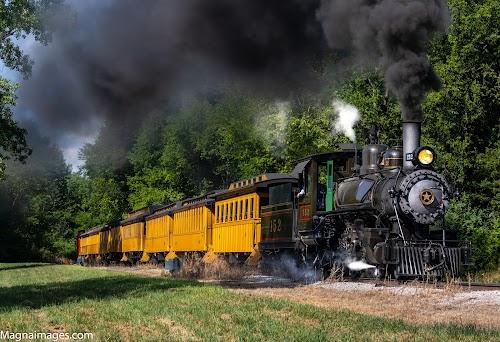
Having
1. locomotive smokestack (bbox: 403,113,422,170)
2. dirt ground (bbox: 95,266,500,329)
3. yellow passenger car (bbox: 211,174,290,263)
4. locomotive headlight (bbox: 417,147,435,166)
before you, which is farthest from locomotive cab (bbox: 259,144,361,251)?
dirt ground (bbox: 95,266,500,329)

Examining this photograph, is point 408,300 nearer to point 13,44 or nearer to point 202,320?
point 202,320

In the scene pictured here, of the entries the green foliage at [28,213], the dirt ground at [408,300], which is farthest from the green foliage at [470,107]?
the green foliage at [28,213]

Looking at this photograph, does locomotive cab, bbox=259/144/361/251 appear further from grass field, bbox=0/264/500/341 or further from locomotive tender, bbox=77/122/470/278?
grass field, bbox=0/264/500/341

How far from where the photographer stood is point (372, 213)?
49.0ft

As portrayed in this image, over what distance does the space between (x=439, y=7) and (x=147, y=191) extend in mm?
40966

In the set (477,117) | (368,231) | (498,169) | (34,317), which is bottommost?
(34,317)

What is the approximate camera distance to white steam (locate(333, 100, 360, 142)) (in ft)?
95.2

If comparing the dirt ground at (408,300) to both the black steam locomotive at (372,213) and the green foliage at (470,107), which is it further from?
the green foliage at (470,107)

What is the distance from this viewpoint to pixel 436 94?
25.9 meters

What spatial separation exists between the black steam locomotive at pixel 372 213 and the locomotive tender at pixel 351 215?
0.02 m

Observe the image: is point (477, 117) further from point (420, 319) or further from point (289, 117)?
point (420, 319)

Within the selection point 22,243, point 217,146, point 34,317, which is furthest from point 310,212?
point 22,243

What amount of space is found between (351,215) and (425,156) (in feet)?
7.30

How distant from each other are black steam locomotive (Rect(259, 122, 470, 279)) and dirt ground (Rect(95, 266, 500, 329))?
103 centimetres
